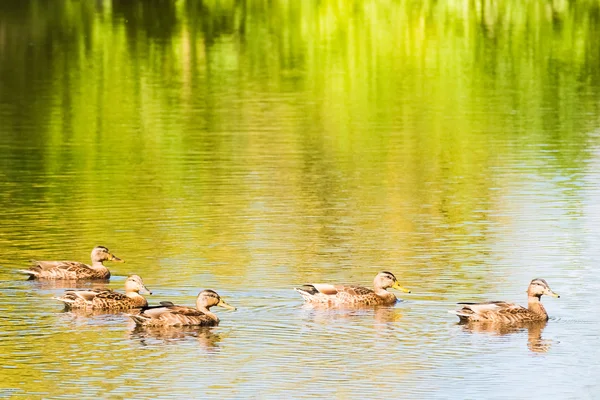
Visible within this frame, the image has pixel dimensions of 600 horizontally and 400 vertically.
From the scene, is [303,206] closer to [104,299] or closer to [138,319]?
[104,299]

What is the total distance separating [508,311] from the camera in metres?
21.1

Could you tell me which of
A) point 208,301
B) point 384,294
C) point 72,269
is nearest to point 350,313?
point 384,294

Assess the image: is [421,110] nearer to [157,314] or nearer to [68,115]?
[68,115]

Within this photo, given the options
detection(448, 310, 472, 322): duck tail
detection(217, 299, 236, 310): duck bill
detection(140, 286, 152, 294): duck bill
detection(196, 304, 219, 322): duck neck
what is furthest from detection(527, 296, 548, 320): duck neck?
detection(140, 286, 152, 294): duck bill

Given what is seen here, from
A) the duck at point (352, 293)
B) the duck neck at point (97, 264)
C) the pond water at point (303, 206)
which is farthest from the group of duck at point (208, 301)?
the duck neck at point (97, 264)

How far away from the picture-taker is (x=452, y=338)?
20.3m

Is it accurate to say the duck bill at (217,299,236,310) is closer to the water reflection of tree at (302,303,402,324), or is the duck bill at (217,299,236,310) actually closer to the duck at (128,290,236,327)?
the duck at (128,290,236,327)

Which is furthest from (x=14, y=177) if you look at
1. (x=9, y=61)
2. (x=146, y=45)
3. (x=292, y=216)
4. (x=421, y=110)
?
(x=146, y=45)

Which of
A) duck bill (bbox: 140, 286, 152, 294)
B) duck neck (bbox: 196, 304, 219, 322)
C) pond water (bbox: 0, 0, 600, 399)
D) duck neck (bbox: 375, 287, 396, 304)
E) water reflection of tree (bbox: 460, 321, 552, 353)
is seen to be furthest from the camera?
duck neck (bbox: 375, 287, 396, 304)

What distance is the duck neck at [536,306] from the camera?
70.1 feet

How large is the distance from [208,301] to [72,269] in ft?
12.2

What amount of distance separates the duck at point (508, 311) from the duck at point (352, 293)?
1.30 metres

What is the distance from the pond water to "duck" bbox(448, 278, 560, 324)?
23cm

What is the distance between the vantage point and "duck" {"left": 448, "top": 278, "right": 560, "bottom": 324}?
2100cm
